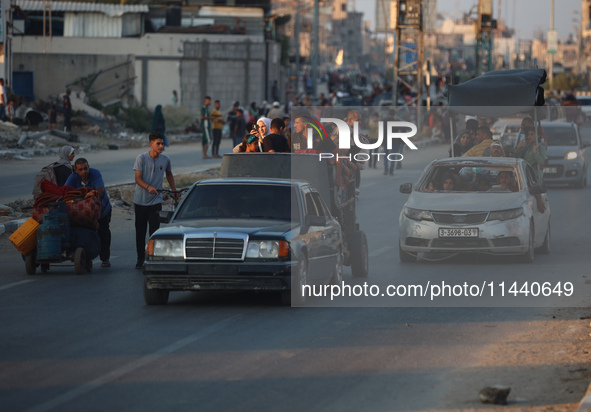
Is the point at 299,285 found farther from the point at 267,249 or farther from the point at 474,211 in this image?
the point at 474,211

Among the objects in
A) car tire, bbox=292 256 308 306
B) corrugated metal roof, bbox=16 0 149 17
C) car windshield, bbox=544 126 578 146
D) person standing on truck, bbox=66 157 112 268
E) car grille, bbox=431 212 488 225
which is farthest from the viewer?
corrugated metal roof, bbox=16 0 149 17

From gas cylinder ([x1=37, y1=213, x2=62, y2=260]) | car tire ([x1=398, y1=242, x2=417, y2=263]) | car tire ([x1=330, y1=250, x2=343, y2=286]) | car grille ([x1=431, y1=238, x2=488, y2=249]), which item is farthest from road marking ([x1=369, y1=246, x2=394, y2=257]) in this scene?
gas cylinder ([x1=37, y1=213, x2=62, y2=260])

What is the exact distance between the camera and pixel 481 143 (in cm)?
1848

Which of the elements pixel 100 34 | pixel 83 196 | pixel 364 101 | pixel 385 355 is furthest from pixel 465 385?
pixel 364 101

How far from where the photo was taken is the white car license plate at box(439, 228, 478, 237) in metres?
14.6

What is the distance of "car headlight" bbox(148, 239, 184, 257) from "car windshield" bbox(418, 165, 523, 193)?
18.9ft

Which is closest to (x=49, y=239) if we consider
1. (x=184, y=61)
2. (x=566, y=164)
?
(x=566, y=164)

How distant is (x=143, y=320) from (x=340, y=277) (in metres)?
3.15

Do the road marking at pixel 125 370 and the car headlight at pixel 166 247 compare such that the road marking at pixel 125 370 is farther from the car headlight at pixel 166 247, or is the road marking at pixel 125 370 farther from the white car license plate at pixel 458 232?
the white car license plate at pixel 458 232

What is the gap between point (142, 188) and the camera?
14125mm

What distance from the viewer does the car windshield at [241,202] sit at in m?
11.5

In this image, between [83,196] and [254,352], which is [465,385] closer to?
[254,352]

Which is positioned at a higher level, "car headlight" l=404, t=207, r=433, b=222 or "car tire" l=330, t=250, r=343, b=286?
"car headlight" l=404, t=207, r=433, b=222

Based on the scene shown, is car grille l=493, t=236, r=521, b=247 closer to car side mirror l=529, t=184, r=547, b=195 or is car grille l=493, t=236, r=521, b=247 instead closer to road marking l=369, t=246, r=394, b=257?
car side mirror l=529, t=184, r=547, b=195
